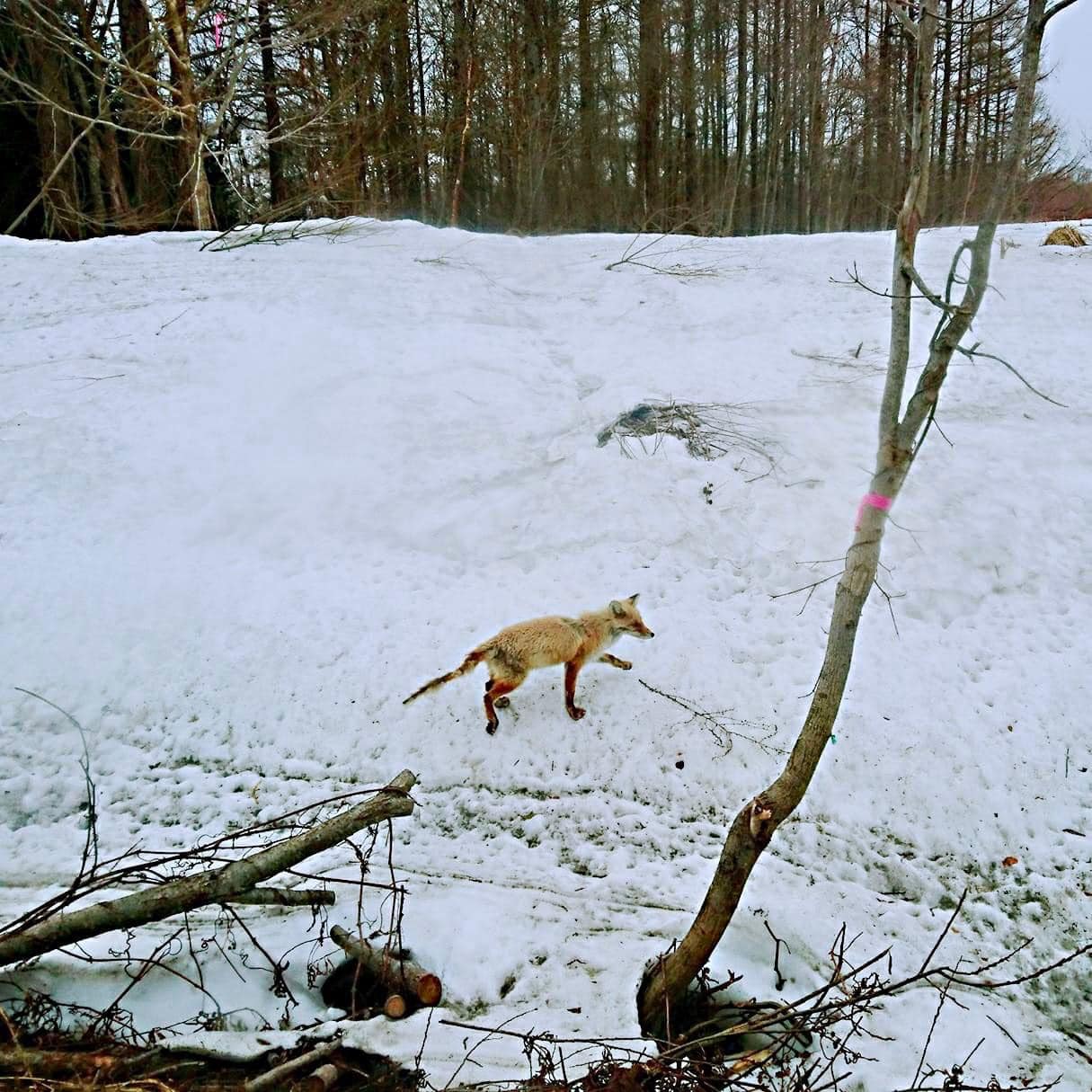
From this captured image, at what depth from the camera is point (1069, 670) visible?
5.55 metres

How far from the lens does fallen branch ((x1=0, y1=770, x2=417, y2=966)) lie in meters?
3.07

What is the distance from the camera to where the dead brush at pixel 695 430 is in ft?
26.5

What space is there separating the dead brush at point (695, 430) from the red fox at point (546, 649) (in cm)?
275

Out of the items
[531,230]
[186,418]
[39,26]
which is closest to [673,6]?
[531,230]

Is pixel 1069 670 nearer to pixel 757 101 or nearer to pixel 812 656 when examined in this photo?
pixel 812 656

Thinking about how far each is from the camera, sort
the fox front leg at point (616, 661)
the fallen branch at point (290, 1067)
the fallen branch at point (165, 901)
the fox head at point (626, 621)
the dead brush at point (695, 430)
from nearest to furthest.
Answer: the fallen branch at point (290, 1067)
the fallen branch at point (165, 901)
the fox head at point (626, 621)
the fox front leg at point (616, 661)
the dead brush at point (695, 430)

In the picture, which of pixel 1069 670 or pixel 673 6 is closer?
pixel 1069 670

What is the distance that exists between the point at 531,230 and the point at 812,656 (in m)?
17.0

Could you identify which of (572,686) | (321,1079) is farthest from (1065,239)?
(321,1079)

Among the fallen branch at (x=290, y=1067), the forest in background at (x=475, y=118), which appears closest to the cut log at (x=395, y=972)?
the fallen branch at (x=290, y=1067)

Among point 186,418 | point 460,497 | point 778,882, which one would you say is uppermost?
point 186,418

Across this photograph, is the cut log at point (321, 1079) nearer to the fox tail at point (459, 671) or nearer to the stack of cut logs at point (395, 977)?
the stack of cut logs at point (395, 977)

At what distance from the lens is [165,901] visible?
309 cm

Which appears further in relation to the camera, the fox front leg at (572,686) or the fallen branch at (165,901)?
the fox front leg at (572,686)
